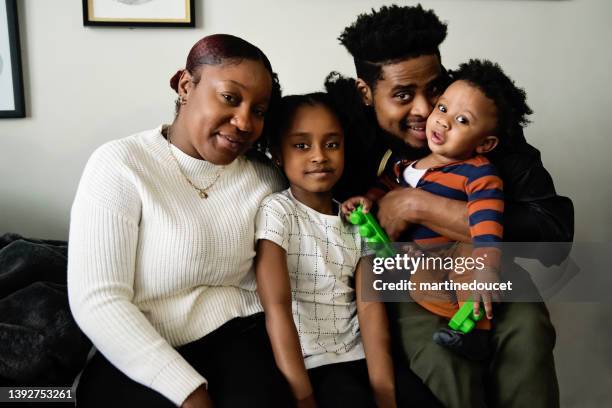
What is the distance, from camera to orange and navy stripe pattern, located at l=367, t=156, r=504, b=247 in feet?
3.52

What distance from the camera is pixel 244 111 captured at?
1056mm

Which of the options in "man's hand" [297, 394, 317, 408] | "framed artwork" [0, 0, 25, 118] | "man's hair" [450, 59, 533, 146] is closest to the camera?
"man's hand" [297, 394, 317, 408]

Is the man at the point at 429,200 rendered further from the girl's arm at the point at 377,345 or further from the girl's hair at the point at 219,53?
the girl's hair at the point at 219,53

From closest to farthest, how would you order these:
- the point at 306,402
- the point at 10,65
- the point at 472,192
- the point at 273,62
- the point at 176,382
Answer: the point at 176,382, the point at 306,402, the point at 472,192, the point at 10,65, the point at 273,62

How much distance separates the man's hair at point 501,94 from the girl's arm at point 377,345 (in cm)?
45

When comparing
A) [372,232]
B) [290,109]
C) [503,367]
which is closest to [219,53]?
[290,109]

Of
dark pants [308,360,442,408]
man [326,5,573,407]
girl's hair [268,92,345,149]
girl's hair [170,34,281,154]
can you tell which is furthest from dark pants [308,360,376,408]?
girl's hair [170,34,281,154]

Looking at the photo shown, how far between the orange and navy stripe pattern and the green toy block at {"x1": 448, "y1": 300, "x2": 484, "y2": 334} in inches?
5.4

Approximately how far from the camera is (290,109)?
1211 millimetres

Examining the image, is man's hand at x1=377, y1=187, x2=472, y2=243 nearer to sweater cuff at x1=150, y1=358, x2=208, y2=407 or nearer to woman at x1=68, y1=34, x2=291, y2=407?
woman at x1=68, y1=34, x2=291, y2=407

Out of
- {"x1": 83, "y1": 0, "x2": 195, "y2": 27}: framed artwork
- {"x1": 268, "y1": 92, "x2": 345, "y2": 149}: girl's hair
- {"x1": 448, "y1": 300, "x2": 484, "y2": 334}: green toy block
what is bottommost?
{"x1": 448, "y1": 300, "x2": 484, "y2": 334}: green toy block

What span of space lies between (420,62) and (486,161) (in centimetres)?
28

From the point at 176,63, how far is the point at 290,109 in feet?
2.06

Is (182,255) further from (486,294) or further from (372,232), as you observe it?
(486,294)
